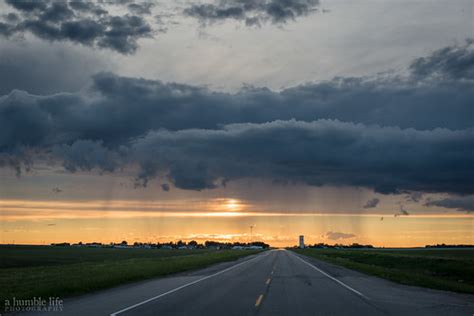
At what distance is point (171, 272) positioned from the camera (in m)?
40.4

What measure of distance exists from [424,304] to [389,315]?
4.11 metres

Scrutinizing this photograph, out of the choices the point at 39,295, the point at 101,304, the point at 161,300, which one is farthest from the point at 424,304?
the point at 39,295

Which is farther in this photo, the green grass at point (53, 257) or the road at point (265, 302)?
the green grass at point (53, 257)

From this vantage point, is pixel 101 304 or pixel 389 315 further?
pixel 101 304

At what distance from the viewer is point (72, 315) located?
1538 centimetres

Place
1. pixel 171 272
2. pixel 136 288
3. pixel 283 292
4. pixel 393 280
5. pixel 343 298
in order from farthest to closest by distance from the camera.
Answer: pixel 171 272 < pixel 393 280 < pixel 136 288 < pixel 283 292 < pixel 343 298

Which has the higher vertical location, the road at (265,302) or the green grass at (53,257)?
the road at (265,302)

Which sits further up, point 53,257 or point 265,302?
point 265,302

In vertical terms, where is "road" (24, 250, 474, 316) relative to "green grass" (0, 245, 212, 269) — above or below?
above

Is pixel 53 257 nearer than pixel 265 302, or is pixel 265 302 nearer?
pixel 265 302

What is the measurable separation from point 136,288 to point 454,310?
599 inches

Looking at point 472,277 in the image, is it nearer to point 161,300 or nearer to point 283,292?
point 283,292

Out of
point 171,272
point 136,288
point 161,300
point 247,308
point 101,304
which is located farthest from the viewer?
point 171,272

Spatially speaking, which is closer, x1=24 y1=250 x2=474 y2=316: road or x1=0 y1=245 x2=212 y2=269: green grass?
x1=24 y1=250 x2=474 y2=316: road
